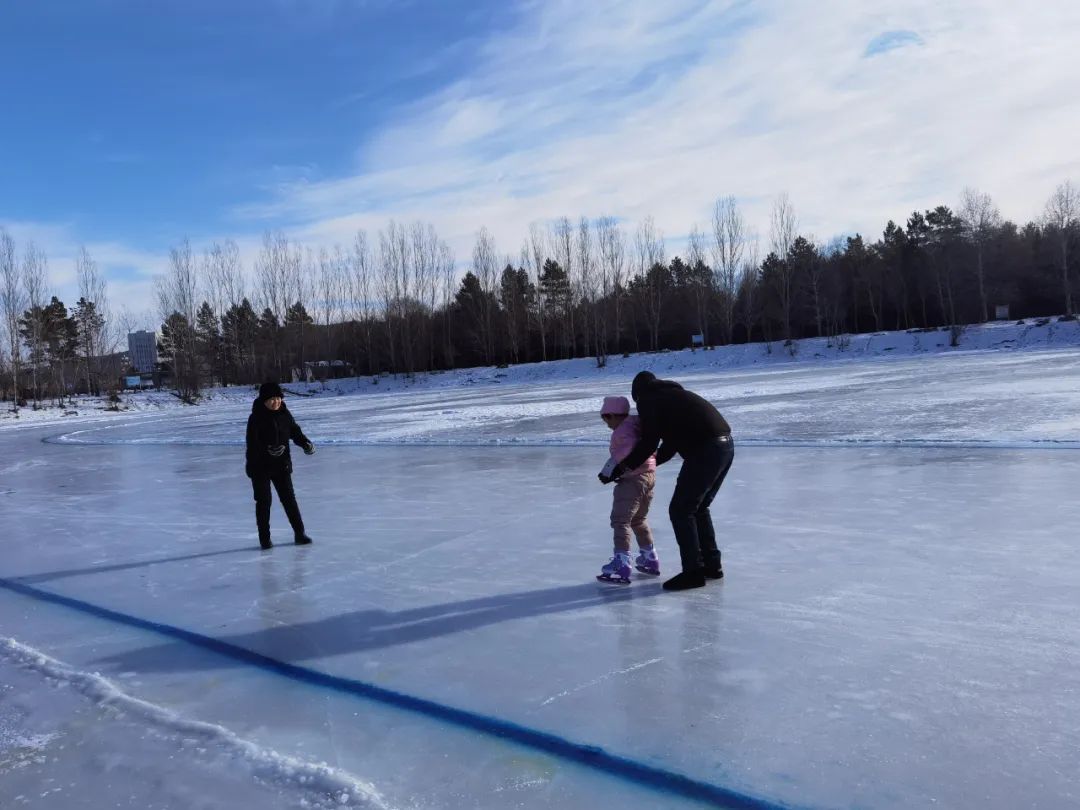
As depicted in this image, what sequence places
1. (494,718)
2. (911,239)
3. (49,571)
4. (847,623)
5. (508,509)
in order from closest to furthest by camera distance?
1. (494,718)
2. (847,623)
3. (49,571)
4. (508,509)
5. (911,239)

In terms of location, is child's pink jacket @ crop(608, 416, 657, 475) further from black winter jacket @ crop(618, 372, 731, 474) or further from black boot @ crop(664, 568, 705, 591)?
black boot @ crop(664, 568, 705, 591)

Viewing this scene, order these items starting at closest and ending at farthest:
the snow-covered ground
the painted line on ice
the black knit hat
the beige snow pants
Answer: the painted line on ice, the snow-covered ground, the beige snow pants, the black knit hat

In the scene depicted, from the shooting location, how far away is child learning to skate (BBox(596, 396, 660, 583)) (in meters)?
4.50

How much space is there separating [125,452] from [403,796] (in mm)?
15916

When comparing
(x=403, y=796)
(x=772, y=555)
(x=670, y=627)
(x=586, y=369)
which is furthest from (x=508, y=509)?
(x=586, y=369)

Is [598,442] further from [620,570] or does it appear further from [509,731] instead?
[509,731]

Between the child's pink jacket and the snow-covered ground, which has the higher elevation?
the child's pink jacket

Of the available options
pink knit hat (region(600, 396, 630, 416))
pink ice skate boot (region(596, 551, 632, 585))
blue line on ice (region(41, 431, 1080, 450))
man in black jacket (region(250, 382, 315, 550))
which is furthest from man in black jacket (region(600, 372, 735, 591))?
blue line on ice (region(41, 431, 1080, 450))

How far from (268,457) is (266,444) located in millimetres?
104

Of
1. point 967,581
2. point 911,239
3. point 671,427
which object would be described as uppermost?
point 911,239

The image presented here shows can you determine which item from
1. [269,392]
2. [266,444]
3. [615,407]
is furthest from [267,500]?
[615,407]

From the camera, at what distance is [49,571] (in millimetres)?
5984

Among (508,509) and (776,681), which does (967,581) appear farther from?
(508,509)

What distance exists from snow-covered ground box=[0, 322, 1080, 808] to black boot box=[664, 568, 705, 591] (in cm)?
7
